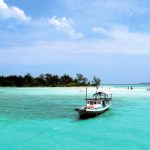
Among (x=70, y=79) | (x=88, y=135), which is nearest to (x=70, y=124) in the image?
(x=88, y=135)

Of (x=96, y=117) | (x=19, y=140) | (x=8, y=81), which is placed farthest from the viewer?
(x=8, y=81)

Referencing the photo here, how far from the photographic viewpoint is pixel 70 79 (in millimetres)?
166625

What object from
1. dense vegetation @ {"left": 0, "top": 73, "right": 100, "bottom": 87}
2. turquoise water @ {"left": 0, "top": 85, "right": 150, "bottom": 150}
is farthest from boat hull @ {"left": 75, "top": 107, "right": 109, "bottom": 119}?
dense vegetation @ {"left": 0, "top": 73, "right": 100, "bottom": 87}

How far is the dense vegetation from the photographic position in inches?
6417

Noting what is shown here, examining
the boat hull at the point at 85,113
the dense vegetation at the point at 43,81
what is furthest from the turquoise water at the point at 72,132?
the dense vegetation at the point at 43,81

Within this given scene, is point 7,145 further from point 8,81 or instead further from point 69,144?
point 8,81

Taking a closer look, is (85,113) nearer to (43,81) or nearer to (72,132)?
(72,132)

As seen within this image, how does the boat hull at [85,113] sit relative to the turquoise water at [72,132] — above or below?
above

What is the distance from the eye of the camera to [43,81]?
17362cm

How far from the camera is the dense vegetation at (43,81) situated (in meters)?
163

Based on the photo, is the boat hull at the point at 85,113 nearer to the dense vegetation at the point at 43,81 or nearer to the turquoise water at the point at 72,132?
the turquoise water at the point at 72,132

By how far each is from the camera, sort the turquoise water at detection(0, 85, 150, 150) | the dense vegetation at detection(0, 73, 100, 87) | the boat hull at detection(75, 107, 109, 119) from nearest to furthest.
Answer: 1. the turquoise water at detection(0, 85, 150, 150)
2. the boat hull at detection(75, 107, 109, 119)
3. the dense vegetation at detection(0, 73, 100, 87)

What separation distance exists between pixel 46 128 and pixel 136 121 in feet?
33.0

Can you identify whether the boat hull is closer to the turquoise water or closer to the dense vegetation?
the turquoise water
